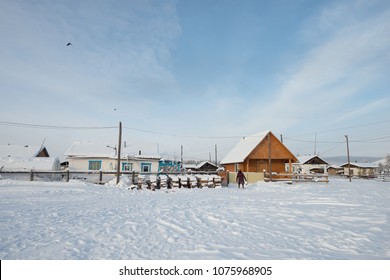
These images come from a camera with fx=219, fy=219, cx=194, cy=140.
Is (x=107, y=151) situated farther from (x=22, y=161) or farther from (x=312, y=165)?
(x=312, y=165)

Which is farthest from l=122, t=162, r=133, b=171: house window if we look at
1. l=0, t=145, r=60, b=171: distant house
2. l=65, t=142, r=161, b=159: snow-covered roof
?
l=0, t=145, r=60, b=171: distant house

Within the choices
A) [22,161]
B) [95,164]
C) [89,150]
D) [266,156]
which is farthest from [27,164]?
[266,156]

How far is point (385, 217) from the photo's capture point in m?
7.33

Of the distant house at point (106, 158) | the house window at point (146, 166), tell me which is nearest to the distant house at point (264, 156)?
the house window at point (146, 166)

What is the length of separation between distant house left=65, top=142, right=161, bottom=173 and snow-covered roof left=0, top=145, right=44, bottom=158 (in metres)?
6.87

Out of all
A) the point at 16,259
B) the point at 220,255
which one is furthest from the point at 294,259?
the point at 16,259

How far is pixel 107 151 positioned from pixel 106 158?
137 centimetres

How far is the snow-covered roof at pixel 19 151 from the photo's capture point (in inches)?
1214

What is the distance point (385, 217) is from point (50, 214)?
1141 centimetres

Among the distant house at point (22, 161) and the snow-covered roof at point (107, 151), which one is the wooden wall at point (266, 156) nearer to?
the snow-covered roof at point (107, 151)

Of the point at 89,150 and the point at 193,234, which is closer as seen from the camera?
the point at 193,234

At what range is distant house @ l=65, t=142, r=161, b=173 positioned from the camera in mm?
29891

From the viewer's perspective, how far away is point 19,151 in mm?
31984

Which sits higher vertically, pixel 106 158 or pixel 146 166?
pixel 106 158
